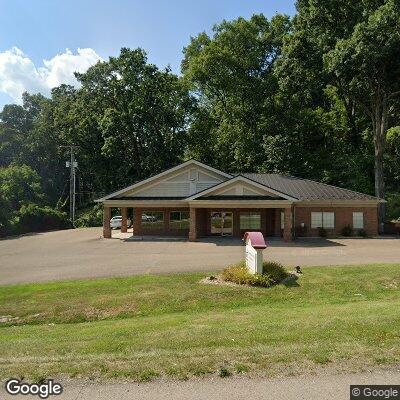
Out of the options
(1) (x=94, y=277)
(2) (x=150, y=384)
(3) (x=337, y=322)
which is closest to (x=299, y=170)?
(1) (x=94, y=277)

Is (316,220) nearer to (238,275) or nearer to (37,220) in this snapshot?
(238,275)

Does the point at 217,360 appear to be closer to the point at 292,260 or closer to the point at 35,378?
the point at 35,378

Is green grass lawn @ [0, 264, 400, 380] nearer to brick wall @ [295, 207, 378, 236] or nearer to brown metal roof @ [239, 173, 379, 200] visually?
brick wall @ [295, 207, 378, 236]

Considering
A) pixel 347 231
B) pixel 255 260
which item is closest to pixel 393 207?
pixel 347 231

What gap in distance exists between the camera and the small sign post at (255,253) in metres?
13.1

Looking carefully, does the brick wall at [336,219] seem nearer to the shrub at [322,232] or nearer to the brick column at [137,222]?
the shrub at [322,232]

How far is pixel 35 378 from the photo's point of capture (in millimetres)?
5836

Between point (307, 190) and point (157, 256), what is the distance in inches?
589

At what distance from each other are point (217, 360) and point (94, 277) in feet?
30.4

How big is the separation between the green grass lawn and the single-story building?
14024 mm

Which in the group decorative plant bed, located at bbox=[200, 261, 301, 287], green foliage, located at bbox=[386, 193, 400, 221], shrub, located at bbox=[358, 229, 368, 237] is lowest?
decorative plant bed, located at bbox=[200, 261, 301, 287]

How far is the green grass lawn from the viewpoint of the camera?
20.3 ft

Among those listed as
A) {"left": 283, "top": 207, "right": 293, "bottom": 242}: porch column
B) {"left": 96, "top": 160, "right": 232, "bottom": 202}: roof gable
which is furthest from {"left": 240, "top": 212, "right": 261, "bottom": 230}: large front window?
{"left": 283, "top": 207, "right": 293, "bottom": 242}: porch column

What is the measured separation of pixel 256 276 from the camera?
12.9 meters
